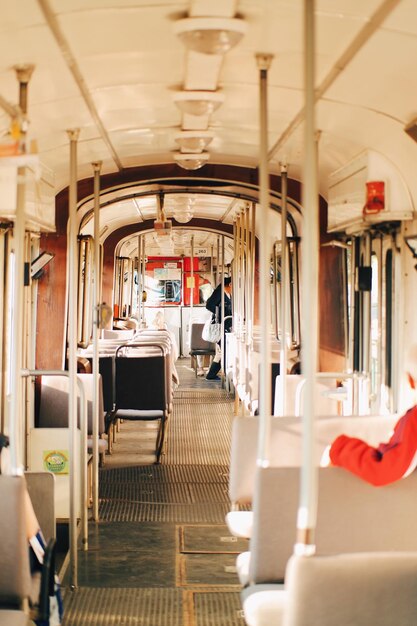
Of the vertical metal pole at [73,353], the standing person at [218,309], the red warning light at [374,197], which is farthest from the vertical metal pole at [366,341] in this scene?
the standing person at [218,309]

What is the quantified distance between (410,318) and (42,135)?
2709 mm

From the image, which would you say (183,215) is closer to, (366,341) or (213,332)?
(213,332)

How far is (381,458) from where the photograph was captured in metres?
3.33

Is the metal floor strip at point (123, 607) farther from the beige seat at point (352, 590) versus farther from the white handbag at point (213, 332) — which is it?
the white handbag at point (213, 332)

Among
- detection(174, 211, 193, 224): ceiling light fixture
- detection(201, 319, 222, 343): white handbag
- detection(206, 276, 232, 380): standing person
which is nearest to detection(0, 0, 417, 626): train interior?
detection(174, 211, 193, 224): ceiling light fixture

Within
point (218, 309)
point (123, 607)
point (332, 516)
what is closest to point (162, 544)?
point (123, 607)

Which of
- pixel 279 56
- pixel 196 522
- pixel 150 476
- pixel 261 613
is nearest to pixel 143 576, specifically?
pixel 196 522

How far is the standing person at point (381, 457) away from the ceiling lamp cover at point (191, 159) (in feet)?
12.8

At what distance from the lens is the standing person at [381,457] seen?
130 inches

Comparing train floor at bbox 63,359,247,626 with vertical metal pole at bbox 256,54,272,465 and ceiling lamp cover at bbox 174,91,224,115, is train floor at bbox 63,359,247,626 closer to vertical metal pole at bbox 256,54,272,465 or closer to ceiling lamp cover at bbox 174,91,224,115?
vertical metal pole at bbox 256,54,272,465

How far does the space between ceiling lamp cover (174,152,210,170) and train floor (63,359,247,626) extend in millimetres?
2869

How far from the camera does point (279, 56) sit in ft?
12.6

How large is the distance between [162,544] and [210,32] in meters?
3.61

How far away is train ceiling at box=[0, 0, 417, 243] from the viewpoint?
324 centimetres
